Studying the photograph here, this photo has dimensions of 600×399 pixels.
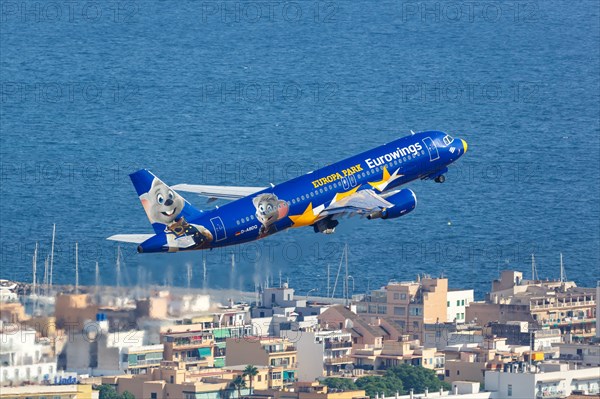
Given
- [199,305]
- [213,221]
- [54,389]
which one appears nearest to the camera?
[213,221]

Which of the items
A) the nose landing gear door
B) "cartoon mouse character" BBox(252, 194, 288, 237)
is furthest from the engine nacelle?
"cartoon mouse character" BBox(252, 194, 288, 237)

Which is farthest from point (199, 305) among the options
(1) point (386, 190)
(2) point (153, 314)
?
(1) point (386, 190)

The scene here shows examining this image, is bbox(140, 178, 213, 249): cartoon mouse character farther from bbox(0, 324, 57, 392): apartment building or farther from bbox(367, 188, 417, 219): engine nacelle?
bbox(0, 324, 57, 392): apartment building

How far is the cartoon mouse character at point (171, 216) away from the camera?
129 metres

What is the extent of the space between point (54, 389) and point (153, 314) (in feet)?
103

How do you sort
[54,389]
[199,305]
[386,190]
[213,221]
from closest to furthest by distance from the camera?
[213,221] < [386,190] < [199,305] < [54,389]

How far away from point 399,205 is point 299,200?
7.31m

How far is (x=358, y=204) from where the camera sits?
13475 centimetres

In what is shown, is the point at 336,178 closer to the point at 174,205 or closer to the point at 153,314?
the point at 174,205

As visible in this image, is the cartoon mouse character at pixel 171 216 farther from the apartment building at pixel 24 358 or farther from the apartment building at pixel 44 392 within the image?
the apartment building at pixel 44 392

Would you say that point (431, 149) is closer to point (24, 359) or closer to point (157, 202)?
point (157, 202)

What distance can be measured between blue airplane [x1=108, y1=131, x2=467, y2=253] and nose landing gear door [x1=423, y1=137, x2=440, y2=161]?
0.06 metres

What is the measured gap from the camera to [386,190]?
13950cm

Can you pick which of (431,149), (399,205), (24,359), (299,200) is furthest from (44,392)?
(299,200)
